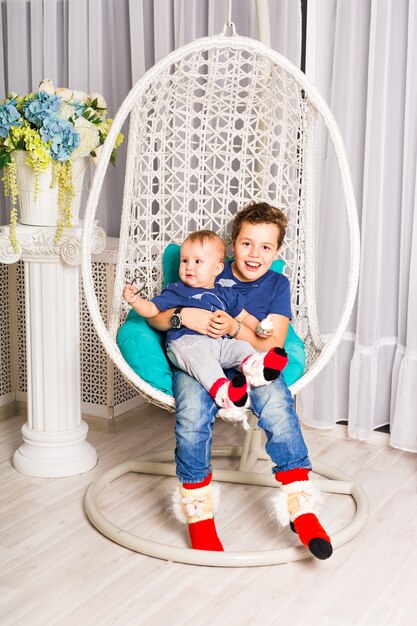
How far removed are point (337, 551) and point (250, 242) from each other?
0.88 meters

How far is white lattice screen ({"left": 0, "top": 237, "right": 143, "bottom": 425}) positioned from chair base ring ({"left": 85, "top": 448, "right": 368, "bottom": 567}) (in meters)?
0.42

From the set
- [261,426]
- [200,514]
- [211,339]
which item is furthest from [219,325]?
[200,514]

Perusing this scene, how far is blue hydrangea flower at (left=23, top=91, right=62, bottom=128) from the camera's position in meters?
2.40

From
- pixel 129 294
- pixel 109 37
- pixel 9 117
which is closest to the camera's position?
pixel 129 294

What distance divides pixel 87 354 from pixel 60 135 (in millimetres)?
867

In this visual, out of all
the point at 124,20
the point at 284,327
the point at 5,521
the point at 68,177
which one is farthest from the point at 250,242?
the point at 124,20

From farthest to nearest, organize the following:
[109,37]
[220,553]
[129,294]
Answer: [109,37] → [129,294] → [220,553]

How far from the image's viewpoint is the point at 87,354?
2969 mm

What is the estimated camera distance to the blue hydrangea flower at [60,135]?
94.3 inches

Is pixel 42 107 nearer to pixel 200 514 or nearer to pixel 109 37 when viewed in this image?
pixel 109 37

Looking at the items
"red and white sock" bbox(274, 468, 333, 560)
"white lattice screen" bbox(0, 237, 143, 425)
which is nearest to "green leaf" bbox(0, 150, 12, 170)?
"white lattice screen" bbox(0, 237, 143, 425)

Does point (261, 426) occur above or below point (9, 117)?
below

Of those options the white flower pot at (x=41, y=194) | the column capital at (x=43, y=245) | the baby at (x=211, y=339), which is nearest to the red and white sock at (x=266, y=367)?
the baby at (x=211, y=339)

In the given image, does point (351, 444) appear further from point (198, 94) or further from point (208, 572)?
point (198, 94)
